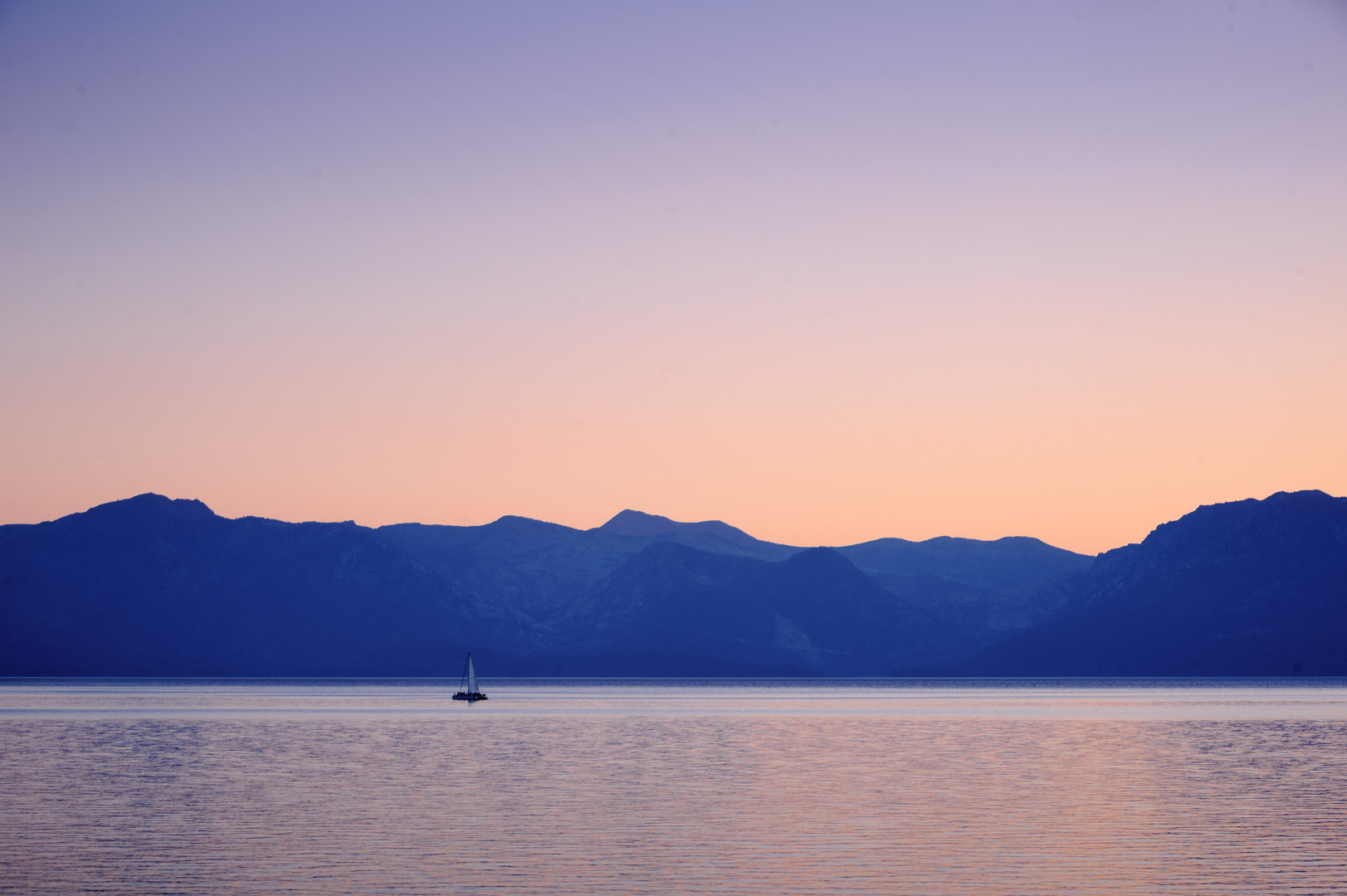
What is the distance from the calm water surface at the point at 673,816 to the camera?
41500mm

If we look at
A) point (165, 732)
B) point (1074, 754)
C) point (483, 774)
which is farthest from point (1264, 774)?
point (165, 732)

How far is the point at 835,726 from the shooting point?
141625 millimetres

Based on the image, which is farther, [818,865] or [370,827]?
[370,827]

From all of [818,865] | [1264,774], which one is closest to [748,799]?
[818,865]

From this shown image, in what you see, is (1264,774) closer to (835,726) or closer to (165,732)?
(835,726)

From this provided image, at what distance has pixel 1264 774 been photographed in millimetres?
76875

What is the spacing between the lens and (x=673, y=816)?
5672 centimetres

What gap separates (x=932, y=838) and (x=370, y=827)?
71.7 feet

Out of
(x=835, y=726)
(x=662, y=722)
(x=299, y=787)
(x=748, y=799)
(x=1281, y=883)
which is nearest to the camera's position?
(x=1281, y=883)

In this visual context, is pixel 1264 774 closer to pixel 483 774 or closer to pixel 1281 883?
pixel 1281 883

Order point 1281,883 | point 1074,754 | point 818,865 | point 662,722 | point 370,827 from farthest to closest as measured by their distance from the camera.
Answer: point 662,722, point 1074,754, point 370,827, point 818,865, point 1281,883

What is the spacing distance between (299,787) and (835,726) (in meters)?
82.8

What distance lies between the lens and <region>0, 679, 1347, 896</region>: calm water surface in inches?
1634

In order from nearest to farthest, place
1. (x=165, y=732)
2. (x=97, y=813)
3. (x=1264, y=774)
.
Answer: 1. (x=97, y=813)
2. (x=1264, y=774)
3. (x=165, y=732)
